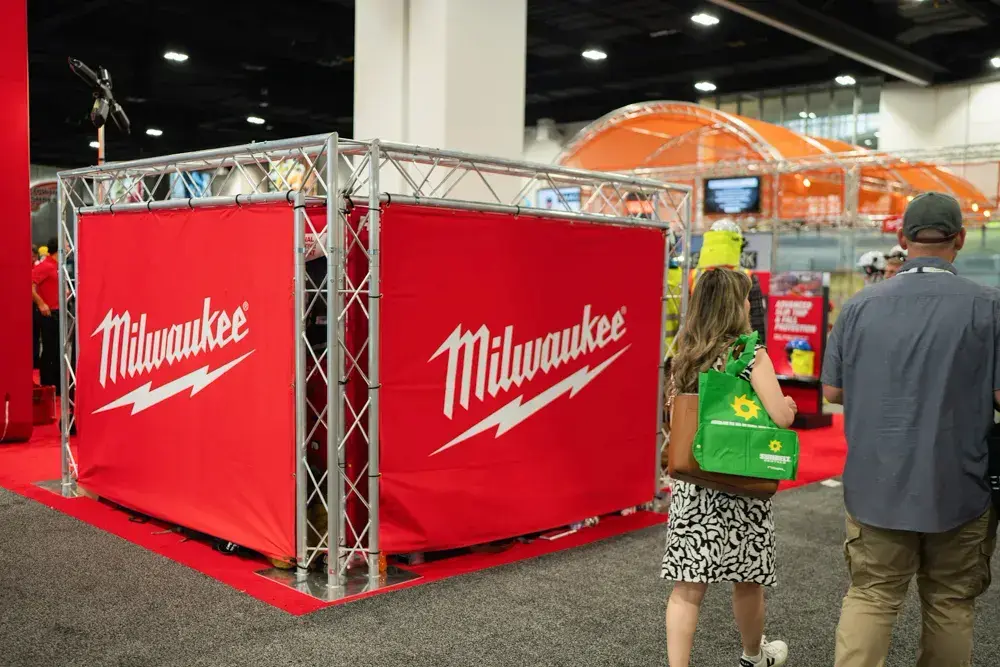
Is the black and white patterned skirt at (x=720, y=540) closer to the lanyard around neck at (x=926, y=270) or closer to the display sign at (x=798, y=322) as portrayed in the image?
the lanyard around neck at (x=926, y=270)

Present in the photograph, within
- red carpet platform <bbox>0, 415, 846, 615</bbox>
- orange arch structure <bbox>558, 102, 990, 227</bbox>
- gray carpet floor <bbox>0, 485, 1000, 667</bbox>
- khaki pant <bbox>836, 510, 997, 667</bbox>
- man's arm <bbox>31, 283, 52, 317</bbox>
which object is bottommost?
red carpet platform <bbox>0, 415, 846, 615</bbox>

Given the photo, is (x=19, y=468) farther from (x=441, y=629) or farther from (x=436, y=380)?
(x=441, y=629)

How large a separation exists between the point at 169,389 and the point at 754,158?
12050mm

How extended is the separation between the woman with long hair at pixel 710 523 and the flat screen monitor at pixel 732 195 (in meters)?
11.1

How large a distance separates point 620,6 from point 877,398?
11.0 metres

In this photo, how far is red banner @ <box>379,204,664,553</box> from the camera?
13.6 ft

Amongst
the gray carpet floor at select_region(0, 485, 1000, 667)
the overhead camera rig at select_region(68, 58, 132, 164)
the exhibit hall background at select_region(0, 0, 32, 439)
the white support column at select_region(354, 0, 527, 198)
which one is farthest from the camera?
the overhead camera rig at select_region(68, 58, 132, 164)

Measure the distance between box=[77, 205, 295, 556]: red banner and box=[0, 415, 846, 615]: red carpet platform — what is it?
102 millimetres

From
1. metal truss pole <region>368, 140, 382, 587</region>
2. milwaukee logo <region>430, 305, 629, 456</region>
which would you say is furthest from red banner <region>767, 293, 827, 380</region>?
metal truss pole <region>368, 140, 382, 587</region>

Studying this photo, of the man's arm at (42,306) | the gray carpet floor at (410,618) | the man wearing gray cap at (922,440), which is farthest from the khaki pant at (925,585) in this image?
the man's arm at (42,306)

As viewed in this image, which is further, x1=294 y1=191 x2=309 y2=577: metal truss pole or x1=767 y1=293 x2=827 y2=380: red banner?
x1=767 y1=293 x2=827 y2=380: red banner

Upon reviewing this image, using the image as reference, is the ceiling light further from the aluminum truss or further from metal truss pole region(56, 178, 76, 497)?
metal truss pole region(56, 178, 76, 497)

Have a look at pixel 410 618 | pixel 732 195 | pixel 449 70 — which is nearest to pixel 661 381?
pixel 410 618

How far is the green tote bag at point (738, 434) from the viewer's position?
2.64 m
